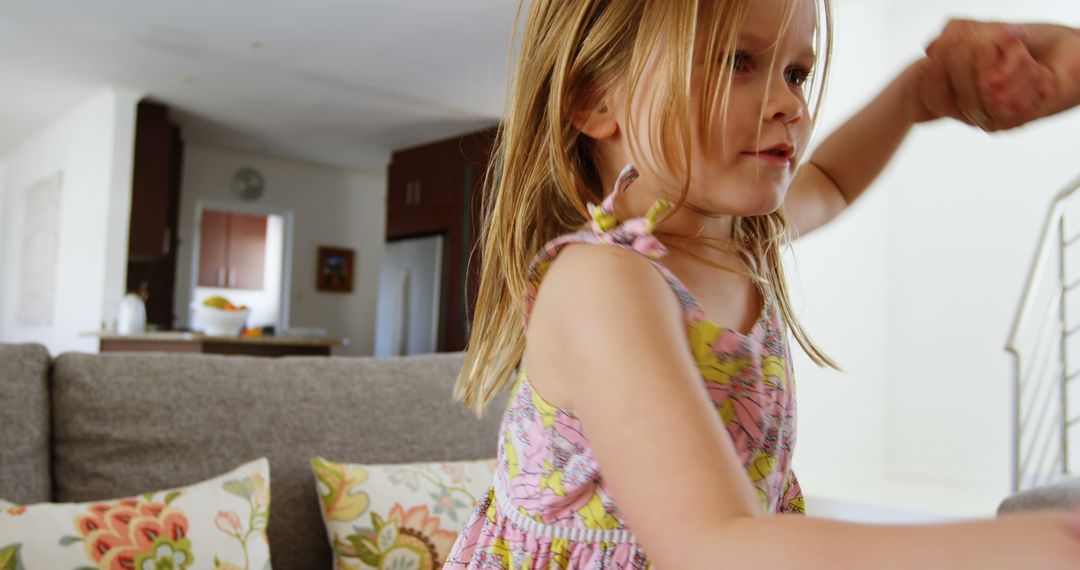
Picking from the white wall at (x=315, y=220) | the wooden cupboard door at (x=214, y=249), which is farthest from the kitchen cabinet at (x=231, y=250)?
the white wall at (x=315, y=220)

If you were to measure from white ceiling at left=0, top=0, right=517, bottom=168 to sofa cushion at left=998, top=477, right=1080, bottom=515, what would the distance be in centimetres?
426

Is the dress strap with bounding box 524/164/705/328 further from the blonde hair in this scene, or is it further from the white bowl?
the white bowl

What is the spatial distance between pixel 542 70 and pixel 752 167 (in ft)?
0.59

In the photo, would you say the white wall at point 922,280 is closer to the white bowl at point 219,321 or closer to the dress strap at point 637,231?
the white bowl at point 219,321

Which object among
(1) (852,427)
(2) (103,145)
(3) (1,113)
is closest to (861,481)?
(1) (852,427)

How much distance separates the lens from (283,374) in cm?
176

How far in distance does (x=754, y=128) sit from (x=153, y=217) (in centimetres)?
716

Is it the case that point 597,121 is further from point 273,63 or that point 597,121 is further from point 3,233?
point 3,233

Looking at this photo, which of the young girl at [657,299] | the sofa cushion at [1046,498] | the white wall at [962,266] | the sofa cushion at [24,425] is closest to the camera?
the young girl at [657,299]

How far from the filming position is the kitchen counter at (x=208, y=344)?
5.13 metres

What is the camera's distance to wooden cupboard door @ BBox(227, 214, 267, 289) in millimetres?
9406

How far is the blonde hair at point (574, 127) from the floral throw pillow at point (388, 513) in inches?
37.4

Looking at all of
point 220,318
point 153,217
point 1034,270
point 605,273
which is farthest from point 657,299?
point 153,217

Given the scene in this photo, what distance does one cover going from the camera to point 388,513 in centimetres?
166
